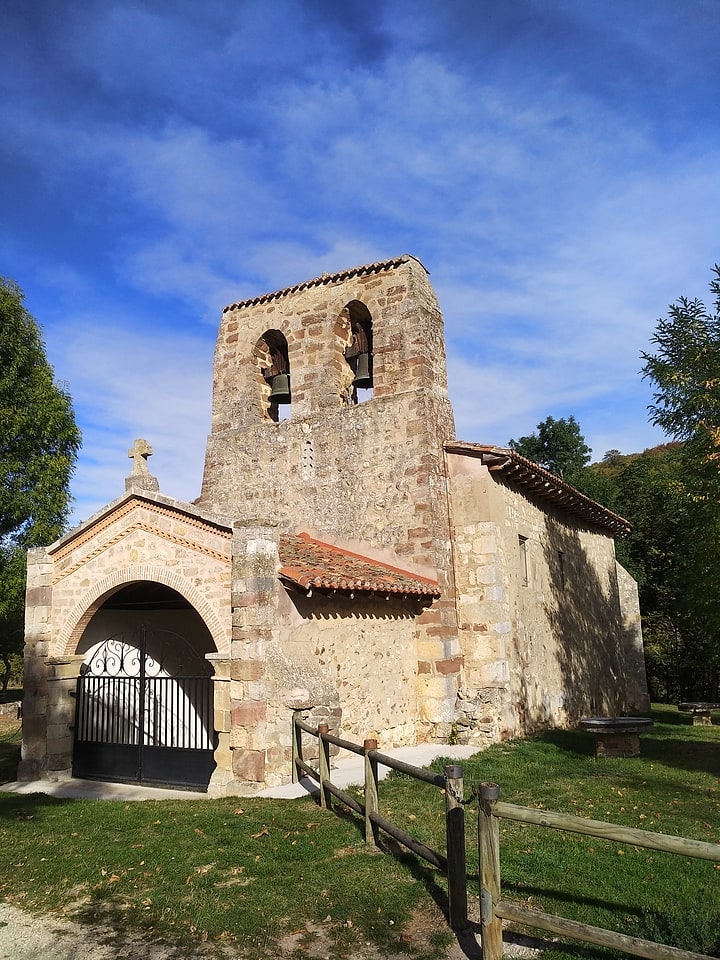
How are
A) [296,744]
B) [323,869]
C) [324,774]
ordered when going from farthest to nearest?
[296,744]
[324,774]
[323,869]

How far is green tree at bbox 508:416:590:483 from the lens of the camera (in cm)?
3183

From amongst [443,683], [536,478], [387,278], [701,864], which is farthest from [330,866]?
[387,278]

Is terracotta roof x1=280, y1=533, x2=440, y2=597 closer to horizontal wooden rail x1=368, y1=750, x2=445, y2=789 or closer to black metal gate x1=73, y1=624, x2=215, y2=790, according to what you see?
black metal gate x1=73, y1=624, x2=215, y2=790

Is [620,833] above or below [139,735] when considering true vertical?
above

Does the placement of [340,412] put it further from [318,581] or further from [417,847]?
[417,847]

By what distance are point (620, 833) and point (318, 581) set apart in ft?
20.5

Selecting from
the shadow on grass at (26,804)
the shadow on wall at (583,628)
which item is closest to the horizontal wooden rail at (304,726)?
the shadow on grass at (26,804)

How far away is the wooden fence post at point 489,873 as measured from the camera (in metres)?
4.14

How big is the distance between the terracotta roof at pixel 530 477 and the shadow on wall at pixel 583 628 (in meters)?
0.67

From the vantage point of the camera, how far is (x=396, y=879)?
18.4ft

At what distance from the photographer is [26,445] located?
19328 millimetres

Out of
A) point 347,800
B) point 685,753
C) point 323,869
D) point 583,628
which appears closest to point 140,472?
point 347,800

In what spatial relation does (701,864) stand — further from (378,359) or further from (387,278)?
(387,278)

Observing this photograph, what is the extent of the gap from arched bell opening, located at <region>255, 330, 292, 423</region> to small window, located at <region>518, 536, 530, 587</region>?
584 cm
